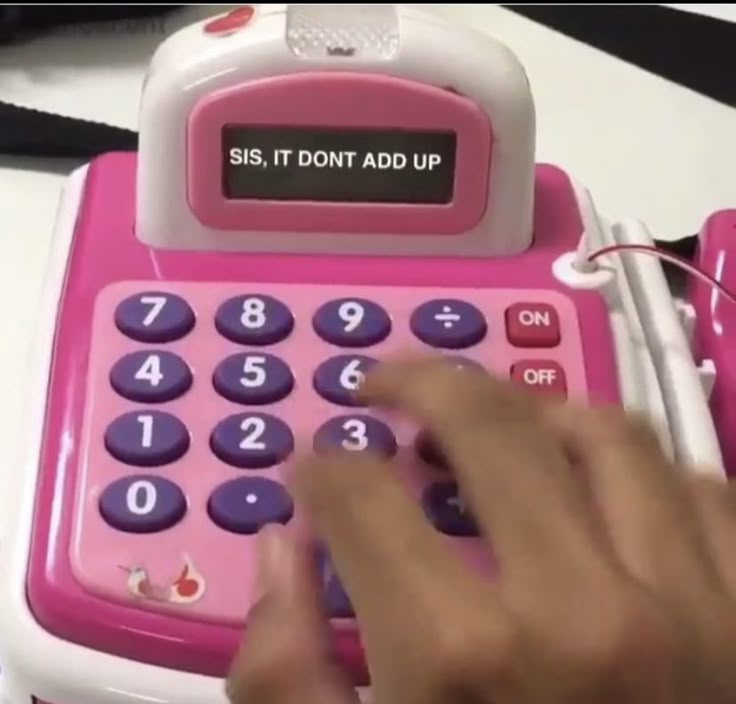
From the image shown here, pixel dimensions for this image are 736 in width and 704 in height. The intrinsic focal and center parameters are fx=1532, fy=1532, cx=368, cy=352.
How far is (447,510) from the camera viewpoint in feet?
1.17

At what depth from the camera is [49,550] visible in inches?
13.9

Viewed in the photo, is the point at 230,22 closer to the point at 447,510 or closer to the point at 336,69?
the point at 336,69

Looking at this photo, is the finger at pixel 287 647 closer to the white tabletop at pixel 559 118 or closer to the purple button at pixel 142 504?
the purple button at pixel 142 504

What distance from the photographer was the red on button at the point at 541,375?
0.39 metres

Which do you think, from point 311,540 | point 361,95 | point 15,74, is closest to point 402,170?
point 361,95

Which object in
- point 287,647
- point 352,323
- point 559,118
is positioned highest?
point 559,118

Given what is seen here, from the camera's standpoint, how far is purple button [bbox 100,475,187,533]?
35cm

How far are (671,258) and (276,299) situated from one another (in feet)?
0.38

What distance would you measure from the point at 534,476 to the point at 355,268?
0.15 metres

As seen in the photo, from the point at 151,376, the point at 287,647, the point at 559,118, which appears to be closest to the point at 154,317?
the point at 151,376

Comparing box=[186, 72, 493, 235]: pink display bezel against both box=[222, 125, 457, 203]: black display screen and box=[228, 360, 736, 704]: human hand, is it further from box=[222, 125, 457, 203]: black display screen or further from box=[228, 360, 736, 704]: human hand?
box=[228, 360, 736, 704]: human hand

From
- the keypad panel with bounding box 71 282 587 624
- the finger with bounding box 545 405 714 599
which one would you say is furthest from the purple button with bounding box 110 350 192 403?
the finger with bounding box 545 405 714 599

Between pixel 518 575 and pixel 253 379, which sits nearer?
pixel 518 575

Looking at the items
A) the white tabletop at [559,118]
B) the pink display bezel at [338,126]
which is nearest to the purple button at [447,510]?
the pink display bezel at [338,126]
